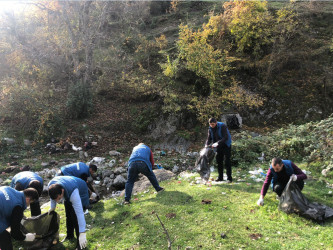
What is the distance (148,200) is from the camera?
5.73m

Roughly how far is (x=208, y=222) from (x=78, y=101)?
1154cm

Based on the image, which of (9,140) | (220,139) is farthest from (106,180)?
(9,140)

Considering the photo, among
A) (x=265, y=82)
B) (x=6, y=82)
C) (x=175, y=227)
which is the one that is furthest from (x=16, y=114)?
(x=265, y=82)

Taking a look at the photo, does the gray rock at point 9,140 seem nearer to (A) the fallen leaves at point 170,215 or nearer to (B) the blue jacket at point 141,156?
(B) the blue jacket at point 141,156

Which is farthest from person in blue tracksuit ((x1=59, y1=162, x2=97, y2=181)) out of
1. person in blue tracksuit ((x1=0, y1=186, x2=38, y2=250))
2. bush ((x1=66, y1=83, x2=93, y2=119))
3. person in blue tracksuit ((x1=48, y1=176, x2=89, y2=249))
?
bush ((x1=66, y1=83, x2=93, y2=119))

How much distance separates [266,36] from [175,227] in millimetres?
13603

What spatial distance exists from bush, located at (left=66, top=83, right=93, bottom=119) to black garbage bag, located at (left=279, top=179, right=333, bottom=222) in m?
12.1

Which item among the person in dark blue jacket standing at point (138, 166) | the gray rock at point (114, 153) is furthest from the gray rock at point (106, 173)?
the person in dark blue jacket standing at point (138, 166)

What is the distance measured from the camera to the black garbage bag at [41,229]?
3.99m

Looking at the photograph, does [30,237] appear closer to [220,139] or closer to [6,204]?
[6,204]

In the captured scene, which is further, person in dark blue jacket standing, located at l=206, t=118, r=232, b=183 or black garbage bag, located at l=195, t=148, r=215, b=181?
black garbage bag, located at l=195, t=148, r=215, b=181

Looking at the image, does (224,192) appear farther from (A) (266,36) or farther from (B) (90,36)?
(B) (90,36)

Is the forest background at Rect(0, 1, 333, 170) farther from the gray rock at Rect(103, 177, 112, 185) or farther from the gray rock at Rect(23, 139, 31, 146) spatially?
the gray rock at Rect(103, 177, 112, 185)

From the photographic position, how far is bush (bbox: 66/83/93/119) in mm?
13492
